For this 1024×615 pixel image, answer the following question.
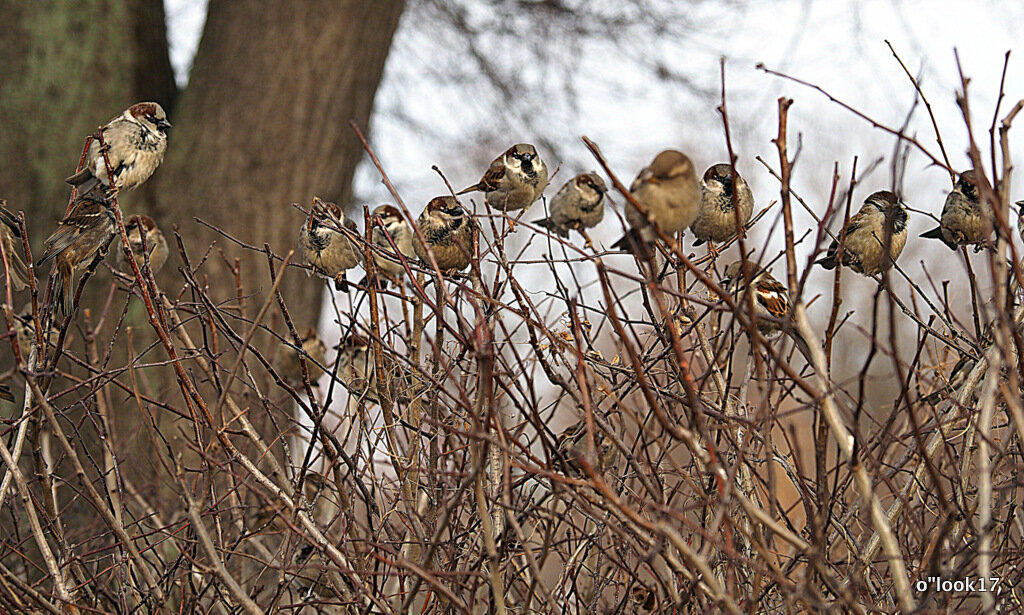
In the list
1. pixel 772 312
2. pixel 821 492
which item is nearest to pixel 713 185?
pixel 772 312

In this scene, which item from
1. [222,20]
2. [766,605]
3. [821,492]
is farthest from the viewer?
[222,20]

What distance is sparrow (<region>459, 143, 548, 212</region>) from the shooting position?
94.4 inches

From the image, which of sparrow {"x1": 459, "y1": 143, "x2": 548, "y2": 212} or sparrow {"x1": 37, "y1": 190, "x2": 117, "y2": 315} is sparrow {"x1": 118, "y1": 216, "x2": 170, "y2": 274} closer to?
sparrow {"x1": 37, "y1": 190, "x2": 117, "y2": 315}

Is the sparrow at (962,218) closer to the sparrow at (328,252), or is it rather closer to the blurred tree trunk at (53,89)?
the sparrow at (328,252)

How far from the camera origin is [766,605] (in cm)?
175

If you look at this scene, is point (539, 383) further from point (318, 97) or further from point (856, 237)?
point (318, 97)

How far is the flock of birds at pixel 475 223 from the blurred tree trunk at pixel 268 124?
2.24 meters

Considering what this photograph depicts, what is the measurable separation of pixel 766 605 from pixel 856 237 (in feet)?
3.37

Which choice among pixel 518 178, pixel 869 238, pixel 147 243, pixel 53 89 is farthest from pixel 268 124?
pixel 869 238

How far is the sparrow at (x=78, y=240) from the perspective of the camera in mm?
2107

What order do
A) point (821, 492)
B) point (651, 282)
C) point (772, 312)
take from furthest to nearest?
point (772, 312) < point (821, 492) < point (651, 282)

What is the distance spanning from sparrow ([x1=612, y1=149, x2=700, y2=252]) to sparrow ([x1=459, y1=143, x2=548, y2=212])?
785mm

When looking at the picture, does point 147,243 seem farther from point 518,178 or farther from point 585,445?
point 585,445

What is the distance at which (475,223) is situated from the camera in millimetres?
1909
